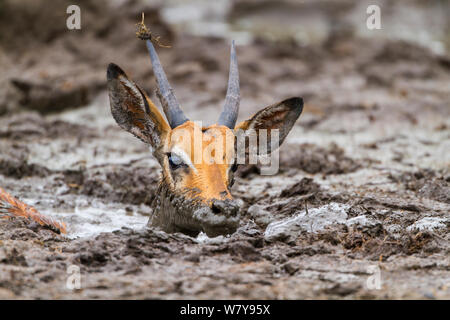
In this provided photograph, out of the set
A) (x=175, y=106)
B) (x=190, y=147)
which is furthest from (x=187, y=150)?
(x=175, y=106)

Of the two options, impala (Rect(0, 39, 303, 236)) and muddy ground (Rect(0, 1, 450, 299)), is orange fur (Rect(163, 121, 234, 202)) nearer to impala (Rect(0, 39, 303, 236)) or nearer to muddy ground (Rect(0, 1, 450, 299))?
impala (Rect(0, 39, 303, 236))

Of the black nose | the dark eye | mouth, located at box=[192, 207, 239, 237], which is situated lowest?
mouth, located at box=[192, 207, 239, 237]

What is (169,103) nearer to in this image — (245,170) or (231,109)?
(231,109)

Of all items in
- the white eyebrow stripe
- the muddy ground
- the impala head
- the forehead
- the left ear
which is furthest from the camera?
the left ear

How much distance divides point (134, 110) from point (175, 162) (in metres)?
1.05

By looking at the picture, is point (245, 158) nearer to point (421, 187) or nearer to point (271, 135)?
point (271, 135)

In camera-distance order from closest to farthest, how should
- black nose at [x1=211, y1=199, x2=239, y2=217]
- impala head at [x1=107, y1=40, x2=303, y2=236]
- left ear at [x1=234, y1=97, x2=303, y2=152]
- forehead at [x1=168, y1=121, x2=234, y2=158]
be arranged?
black nose at [x1=211, y1=199, x2=239, y2=217] → impala head at [x1=107, y1=40, x2=303, y2=236] → forehead at [x1=168, y1=121, x2=234, y2=158] → left ear at [x1=234, y1=97, x2=303, y2=152]

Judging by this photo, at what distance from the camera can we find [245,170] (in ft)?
31.3

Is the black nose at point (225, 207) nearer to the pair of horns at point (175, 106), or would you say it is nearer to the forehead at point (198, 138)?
the forehead at point (198, 138)

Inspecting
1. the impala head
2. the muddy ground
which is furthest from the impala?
the muddy ground

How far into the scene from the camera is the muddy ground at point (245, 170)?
4844mm

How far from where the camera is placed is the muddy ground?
4844 millimetres

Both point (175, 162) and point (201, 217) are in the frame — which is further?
point (175, 162)

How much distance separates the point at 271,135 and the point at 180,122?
1177 mm
